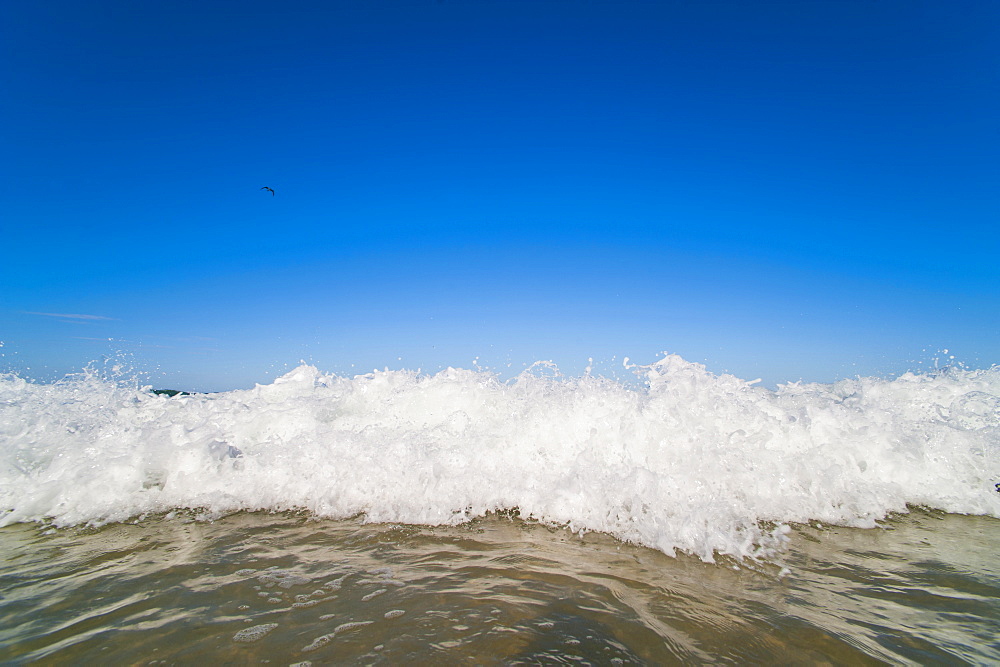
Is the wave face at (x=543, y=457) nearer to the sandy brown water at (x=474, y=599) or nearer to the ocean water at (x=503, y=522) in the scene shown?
the ocean water at (x=503, y=522)

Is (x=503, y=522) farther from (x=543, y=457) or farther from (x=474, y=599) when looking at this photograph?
(x=474, y=599)

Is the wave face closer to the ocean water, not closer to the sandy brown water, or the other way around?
the ocean water

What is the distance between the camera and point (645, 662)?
2.53 m

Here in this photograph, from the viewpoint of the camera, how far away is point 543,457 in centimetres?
648

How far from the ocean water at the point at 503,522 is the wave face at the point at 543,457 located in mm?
35

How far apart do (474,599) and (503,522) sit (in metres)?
1.98

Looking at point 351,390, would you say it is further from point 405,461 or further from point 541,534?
point 541,534

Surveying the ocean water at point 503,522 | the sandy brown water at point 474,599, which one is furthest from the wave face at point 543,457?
the sandy brown water at point 474,599

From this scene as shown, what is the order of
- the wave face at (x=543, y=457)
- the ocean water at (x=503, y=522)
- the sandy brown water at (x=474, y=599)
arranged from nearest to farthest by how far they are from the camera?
the sandy brown water at (x=474, y=599), the ocean water at (x=503, y=522), the wave face at (x=543, y=457)

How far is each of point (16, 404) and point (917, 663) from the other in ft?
41.5

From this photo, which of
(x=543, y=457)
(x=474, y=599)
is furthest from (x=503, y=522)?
(x=474, y=599)

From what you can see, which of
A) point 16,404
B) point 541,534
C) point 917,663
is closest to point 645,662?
point 917,663

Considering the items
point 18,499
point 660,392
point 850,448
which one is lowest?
point 18,499

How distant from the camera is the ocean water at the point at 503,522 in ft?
9.36
